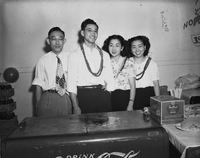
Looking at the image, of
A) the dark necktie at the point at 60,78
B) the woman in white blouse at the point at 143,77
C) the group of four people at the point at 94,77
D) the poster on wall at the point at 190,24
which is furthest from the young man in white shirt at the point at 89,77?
the poster on wall at the point at 190,24

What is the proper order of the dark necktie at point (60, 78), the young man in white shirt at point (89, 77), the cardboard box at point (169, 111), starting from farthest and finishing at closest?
1. the dark necktie at point (60, 78)
2. the young man in white shirt at point (89, 77)
3. the cardboard box at point (169, 111)

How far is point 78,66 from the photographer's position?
242 cm

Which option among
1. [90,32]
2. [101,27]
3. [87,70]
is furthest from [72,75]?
[101,27]

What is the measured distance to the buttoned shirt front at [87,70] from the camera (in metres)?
2.36

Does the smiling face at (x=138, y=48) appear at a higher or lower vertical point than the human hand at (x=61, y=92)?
higher

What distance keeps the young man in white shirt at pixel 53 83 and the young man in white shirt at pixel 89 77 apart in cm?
25

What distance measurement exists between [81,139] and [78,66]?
1.37 meters

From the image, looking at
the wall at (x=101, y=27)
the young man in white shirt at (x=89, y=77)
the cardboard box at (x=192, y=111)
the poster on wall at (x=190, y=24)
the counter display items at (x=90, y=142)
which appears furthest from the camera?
the poster on wall at (x=190, y=24)

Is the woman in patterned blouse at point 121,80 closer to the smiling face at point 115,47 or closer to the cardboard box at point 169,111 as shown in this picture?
the smiling face at point 115,47

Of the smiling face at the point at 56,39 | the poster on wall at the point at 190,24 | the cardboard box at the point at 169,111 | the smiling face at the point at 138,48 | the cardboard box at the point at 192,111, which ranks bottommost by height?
the cardboard box at the point at 192,111

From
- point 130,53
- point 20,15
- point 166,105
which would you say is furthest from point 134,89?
point 20,15

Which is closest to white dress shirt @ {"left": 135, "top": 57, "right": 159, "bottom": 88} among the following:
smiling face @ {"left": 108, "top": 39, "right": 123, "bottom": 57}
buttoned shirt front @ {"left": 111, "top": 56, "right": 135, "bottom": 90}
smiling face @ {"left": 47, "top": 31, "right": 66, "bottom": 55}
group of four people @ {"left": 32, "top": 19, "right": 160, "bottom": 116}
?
group of four people @ {"left": 32, "top": 19, "right": 160, "bottom": 116}

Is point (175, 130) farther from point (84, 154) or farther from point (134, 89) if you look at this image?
point (134, 89)

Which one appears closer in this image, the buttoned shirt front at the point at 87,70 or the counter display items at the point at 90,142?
the counter display items at the point at 90,142
